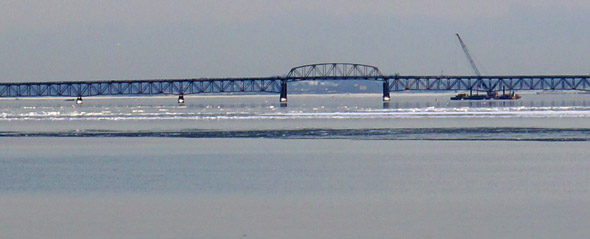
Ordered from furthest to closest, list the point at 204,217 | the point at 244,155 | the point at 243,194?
the point at 244,155
the point at 243,194
the point at 204,217

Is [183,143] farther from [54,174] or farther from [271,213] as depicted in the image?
[271,213]

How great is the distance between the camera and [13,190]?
31297mm

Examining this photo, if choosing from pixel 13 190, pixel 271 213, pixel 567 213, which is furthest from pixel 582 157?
pixel 13 190

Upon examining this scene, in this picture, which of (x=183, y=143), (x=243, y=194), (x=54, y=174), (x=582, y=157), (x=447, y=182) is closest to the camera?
(x=243, y=194)

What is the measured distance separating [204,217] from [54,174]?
1357cm

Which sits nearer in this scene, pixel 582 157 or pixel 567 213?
pixel 567 213

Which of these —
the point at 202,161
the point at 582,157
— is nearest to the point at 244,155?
the point at 202,161

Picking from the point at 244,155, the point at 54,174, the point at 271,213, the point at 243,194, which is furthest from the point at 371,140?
the point at 271,213

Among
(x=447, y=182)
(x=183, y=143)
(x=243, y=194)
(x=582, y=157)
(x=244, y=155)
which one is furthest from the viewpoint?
(x=183, y=143)

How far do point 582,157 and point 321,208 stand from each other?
60.8 feet

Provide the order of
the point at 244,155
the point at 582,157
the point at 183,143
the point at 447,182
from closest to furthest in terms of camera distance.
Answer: the point at 447,182
the point at 582,157
the point at 244,155
the point at 183,143

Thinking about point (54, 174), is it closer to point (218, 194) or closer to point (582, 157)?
point (218, 194)

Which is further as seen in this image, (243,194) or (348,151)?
(348,151)

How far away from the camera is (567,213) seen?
24969 millimetres
